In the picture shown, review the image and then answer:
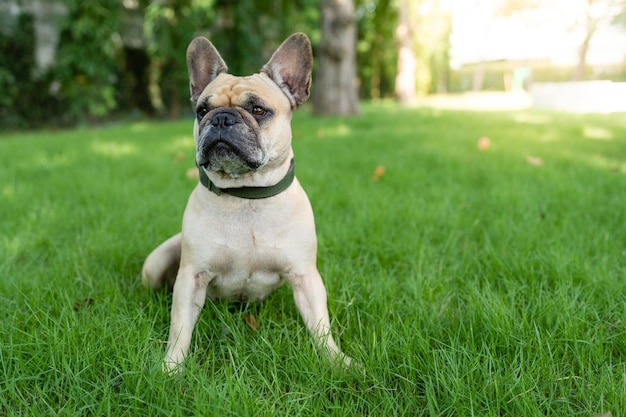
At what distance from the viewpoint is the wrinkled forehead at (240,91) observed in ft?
6.72

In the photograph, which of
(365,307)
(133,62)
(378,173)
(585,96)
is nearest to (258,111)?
(365,307)

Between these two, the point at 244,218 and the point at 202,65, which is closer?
the point at 244,218

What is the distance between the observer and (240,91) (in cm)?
206

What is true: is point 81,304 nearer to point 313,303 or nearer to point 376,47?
point 313,303

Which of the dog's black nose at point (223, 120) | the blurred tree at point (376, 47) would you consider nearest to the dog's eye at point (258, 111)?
the dog's black nose at point (223, 120)

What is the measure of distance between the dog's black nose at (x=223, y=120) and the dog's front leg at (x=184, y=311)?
2.03ft

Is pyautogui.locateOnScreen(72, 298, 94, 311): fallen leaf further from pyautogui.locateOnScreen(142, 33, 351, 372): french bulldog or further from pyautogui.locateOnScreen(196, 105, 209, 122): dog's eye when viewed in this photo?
pyautogui.locateOnScreen(196, 105, 209, 122): dog's eye

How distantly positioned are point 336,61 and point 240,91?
8333mm

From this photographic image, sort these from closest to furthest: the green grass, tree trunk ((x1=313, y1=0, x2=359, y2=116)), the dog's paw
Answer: the green grass, the dog's paw, tree trunk ((x1=313, y1=0, x2=359, y2=116))

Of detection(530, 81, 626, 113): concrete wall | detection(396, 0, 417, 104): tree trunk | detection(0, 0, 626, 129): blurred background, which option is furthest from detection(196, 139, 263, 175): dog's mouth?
detection(396, 0, 417, 104): tree trunk

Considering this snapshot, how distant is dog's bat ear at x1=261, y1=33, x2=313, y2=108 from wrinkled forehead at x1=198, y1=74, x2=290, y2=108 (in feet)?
0.23

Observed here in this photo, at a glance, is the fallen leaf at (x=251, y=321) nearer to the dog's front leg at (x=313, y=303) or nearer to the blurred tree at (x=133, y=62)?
the dog's front leg at (x=313, y=303)

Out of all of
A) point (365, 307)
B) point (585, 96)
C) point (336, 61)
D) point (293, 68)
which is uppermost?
point (336, 61)

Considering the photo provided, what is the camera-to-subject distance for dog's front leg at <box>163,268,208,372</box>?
1.77m
